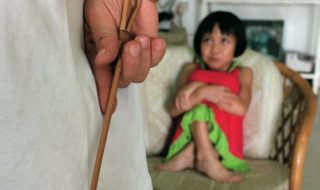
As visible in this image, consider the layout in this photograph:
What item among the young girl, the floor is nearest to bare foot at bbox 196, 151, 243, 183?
the young girl

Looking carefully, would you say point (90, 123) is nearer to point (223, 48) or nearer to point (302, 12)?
point (223, 48)

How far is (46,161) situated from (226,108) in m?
0.98

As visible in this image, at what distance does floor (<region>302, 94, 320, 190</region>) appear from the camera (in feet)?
5.80

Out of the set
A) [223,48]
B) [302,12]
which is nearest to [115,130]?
[223,48]

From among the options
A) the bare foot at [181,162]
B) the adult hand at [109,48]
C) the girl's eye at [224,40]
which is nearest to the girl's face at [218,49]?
the girl's eye at [224,40]

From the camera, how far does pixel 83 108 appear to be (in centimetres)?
40

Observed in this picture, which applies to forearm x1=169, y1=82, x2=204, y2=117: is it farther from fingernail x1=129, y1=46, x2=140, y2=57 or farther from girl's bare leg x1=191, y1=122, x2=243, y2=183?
fingernail x1=129, y1=46, x2=140, y2=57

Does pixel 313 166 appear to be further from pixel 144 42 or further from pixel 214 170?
pixel 144 42

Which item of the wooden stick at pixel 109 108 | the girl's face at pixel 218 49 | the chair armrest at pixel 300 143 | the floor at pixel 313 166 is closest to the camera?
the wooden stick at pixel 109 108

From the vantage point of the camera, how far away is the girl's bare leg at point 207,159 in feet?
3.92

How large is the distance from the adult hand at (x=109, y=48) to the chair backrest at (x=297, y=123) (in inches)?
27.4

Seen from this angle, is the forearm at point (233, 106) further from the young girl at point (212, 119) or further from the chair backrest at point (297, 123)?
the chair backrest at point (297, 123)

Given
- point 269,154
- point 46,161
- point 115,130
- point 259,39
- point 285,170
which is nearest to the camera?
point 46,161

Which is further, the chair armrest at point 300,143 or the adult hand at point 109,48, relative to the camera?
the chair armrest at point 300,143
